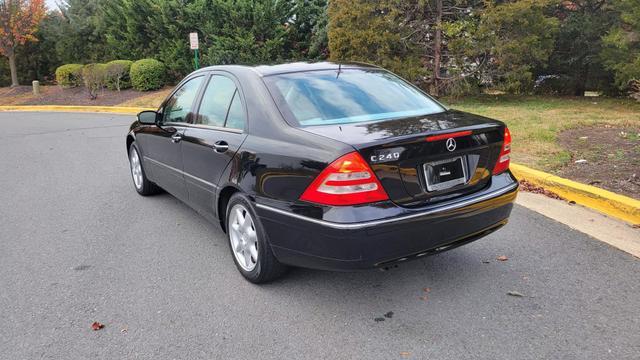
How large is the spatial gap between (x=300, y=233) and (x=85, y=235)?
8.86ft

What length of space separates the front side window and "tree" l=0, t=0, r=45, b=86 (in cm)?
2234

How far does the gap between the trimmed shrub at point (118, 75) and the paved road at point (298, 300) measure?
1640 centimetres

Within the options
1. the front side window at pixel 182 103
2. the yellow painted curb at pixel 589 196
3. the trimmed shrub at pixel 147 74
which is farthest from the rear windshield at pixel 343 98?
the trimmed shrub at pixel 147 74

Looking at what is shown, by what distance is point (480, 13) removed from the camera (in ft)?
39.7

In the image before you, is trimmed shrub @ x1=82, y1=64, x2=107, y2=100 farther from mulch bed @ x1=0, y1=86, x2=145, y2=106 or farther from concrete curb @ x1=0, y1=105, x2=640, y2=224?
concrete curb @ x1=0, y1=105, x2=640, y2=224

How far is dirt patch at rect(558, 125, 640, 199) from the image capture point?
5.39 m

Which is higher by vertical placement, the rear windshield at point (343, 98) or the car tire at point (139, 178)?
the rear windshield at point (343, 98)

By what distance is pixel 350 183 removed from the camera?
286cm

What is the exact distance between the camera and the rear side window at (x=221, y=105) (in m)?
3.79

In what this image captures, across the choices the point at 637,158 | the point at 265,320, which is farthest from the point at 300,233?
the point at 637,158

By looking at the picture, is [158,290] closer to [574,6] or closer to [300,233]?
[300,233]

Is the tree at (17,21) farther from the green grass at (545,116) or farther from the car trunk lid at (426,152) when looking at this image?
the car trunk lid at (426,152)

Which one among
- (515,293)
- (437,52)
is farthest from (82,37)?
(515,293)

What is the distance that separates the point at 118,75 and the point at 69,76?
3.40 meters
